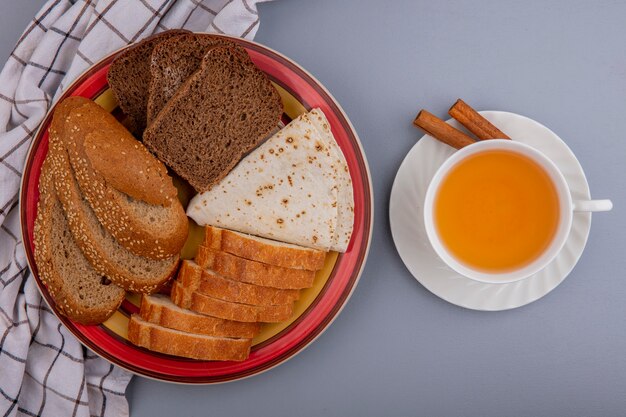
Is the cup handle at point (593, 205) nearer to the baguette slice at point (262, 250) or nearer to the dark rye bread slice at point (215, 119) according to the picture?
the baguette slice at point (262, 250)

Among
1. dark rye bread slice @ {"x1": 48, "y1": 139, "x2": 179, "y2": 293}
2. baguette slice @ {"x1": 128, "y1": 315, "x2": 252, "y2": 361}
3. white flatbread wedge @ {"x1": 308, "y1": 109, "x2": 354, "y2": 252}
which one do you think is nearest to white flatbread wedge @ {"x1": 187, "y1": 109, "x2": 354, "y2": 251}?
white flatbread wedge @ {"x1": 308, "y1": 109, "x2": 354, "y2": 252}

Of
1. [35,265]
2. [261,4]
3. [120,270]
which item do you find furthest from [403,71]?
[35,265]

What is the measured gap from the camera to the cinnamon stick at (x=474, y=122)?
5.41 feet

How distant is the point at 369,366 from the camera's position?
1.85m

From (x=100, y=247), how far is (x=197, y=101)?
0.49 m

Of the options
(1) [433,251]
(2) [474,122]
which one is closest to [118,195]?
(1) [433,251]

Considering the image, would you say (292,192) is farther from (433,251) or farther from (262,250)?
(433,251)

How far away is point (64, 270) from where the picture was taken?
167 cm

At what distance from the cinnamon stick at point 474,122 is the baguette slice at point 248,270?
634 millimetres

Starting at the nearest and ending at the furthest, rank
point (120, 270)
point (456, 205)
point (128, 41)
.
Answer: point (456, 205), point (120, 270), point (128, 41)

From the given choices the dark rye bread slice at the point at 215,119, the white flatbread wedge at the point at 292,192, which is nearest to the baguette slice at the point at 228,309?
the white flatbread wedge at the point at 292,192

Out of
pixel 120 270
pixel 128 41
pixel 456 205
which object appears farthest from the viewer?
pixel 128 41

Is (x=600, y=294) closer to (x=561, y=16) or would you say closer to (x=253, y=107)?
(x=561, y=16)

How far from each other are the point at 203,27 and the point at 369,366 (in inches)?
46.9
